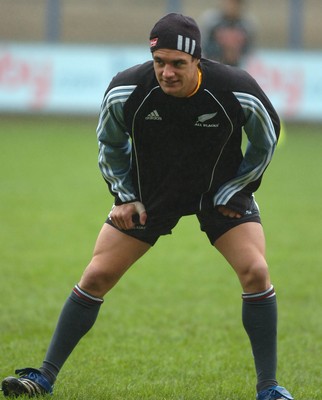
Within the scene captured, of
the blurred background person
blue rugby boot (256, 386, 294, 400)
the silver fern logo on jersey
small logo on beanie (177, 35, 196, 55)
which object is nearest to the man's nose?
small logo on beanie (177, 35, 196, 55)

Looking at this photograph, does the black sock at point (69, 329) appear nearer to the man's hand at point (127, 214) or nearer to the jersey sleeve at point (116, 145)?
the man's hand at point (127, 214)

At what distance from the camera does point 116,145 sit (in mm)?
4992

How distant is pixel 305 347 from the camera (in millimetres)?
6121

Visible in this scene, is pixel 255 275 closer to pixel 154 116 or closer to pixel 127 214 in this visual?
pixel 127 214

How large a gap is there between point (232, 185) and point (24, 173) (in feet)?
27.0

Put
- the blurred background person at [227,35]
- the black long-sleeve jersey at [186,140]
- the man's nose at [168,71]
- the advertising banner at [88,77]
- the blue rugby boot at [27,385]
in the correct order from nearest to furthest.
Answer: the man's nose at [168,71], the black long-sleeve jersey at [186,140], the blue rugby boot at [27,385], the blurred background person at [227,35], the advertising banner at [88,77]

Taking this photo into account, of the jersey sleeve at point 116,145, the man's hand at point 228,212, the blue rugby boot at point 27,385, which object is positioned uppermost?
the jersey sleeve at point 116,145

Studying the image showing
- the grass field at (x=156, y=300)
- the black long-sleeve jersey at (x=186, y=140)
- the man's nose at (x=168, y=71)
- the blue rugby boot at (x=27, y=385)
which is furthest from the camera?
the grass field at (x=156, y=300)

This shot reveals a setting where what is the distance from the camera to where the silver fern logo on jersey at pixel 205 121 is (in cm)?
484

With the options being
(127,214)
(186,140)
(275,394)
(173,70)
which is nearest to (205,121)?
(186,140)

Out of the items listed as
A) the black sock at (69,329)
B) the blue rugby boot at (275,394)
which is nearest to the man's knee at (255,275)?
the blue rugby boot at (275,394)

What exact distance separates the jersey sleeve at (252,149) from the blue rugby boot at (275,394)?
3.14ft

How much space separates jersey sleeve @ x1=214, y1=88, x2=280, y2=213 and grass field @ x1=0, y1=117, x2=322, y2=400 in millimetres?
1099

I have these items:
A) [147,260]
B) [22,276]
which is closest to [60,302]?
[22,276]
